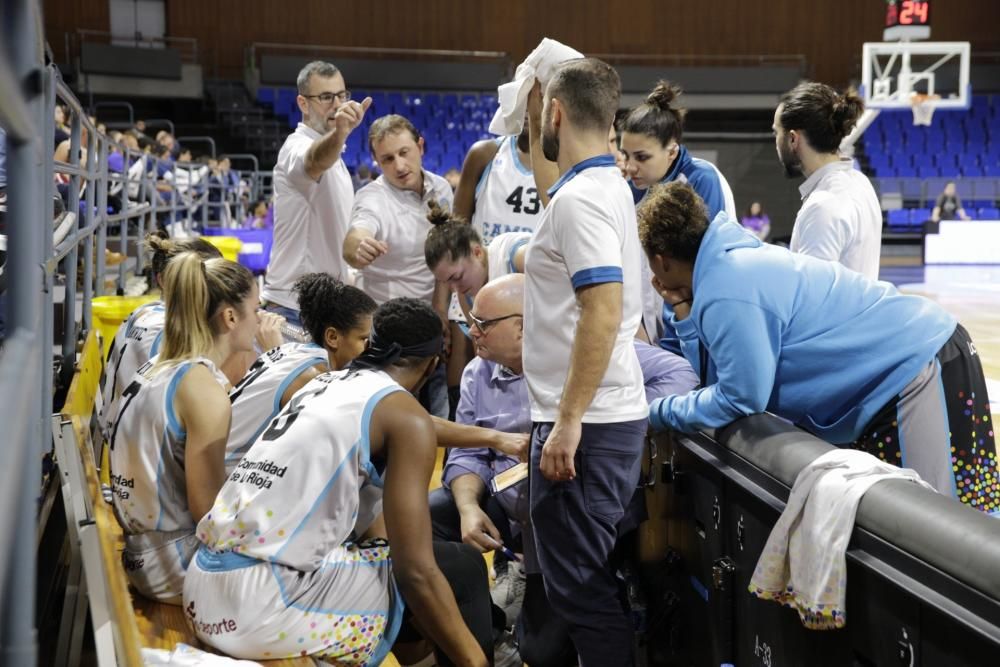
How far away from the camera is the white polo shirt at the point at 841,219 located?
3312 mm

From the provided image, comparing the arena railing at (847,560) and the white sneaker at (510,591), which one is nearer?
the arena railing at (847,560)

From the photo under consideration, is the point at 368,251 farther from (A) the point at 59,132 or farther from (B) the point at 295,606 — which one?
(A) the point at 59,132

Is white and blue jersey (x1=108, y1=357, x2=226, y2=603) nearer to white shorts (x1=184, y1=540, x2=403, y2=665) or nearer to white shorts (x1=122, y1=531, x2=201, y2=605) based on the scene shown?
white shorts (x1=122, y1=531, x2=201, y2=605)

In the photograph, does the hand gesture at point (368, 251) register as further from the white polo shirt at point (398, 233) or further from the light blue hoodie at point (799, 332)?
the light blue hoodie at point (799, 332)

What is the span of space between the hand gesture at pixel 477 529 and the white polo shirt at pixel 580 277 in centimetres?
60

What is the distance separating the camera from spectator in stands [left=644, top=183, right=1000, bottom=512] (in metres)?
2.37

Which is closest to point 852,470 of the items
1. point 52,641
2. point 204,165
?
point 52,641

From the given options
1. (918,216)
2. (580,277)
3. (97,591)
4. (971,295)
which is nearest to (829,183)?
(580,277)

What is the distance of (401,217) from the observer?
4.11 metres

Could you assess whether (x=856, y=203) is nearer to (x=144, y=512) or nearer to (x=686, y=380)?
(x=686, y=380)

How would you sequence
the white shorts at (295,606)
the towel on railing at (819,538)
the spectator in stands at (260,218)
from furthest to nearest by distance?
the spectator in stands at (260,218), the white shorts at (295,606), the towel on railing at (819,538)

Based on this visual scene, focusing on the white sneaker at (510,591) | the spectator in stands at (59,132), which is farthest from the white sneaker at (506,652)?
the spectator in stands at (59,132)

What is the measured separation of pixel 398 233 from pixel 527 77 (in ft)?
4.21

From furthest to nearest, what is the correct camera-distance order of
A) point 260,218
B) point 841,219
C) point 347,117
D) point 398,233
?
point 260,218
point 398,233
point 347,117
point 841,219
